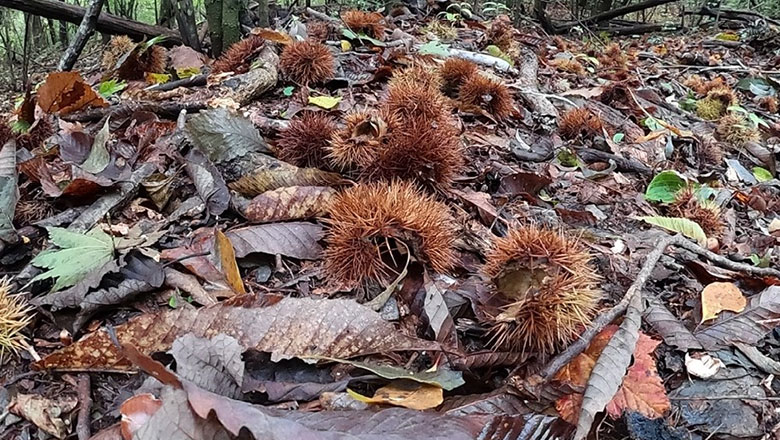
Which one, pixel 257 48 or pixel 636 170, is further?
pixel 257 48

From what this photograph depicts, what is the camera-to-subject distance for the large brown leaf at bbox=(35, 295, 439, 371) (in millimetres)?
1187

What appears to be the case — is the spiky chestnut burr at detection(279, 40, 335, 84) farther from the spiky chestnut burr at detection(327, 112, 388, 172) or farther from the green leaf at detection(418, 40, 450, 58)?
the spiky chestnut burr at detection(327, 112, 388, 172)

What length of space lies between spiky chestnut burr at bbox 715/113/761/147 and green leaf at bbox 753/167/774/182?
12.6 inches

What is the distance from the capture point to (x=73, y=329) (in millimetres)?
1286

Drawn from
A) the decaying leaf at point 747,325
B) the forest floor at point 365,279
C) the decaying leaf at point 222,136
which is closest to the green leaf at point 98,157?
the forest floor at point 365,279

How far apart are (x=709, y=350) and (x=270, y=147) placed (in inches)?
58.0

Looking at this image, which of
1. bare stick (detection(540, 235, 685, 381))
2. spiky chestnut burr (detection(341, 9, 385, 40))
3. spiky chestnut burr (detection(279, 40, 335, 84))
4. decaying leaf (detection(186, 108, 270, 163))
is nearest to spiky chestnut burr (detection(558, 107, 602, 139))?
spiky chestnut burr (detection(279, 40, 335, 84))

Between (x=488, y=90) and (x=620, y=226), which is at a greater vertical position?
(x=488, y=90)

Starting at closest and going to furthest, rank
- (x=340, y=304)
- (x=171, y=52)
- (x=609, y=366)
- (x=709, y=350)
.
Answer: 1. (x=609, y=366)
2. (x=340, y=304)
3. (x=709, y=350)
4. (x=171, y=52)

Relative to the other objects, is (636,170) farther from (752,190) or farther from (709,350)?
(709,350)

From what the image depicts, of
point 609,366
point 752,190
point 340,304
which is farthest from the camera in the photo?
point 752,190

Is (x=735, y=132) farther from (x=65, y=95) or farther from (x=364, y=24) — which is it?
(x=65, y=95)

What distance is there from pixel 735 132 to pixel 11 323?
3616 mm

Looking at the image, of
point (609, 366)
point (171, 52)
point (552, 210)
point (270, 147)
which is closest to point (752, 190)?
point (552, 210)
